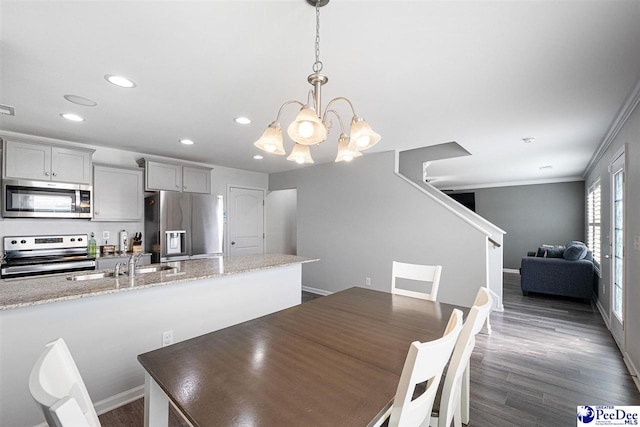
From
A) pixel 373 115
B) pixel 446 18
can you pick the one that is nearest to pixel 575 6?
pixel 446 18

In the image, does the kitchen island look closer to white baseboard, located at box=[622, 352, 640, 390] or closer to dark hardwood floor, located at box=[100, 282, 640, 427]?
dark hardwood floor, located at box=[100, 282, 640, 427]

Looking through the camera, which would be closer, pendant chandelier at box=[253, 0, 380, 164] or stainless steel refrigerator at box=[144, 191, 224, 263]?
pendant chandelier at box=[253, 0, 380, 164]

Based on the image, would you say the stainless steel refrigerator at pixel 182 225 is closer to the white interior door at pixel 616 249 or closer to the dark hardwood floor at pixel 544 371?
the dark hardwood floor at pixel 544 371

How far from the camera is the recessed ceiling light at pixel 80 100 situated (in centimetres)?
231

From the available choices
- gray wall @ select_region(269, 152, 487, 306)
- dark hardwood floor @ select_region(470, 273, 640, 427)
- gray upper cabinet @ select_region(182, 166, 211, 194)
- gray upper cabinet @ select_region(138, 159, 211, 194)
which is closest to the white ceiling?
gray upper cabinet @ select_region(138, 159, 211, 194)

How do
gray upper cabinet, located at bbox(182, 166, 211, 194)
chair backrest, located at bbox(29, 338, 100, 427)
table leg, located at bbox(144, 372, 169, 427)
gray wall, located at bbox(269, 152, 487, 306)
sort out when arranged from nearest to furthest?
1. chair backrest, located at bbox(29, 338, 100, 427)
2. table leg, located at bbox(144, 372, 169, 427)
3. gray wall, located at bbox(269, 152, 487, 306)
4. gray upper cabinet, located at bbox(182, 166, 211, 194)

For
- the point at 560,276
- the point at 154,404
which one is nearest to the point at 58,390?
the point at 154,404

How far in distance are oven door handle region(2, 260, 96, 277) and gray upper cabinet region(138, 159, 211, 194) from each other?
123 cm

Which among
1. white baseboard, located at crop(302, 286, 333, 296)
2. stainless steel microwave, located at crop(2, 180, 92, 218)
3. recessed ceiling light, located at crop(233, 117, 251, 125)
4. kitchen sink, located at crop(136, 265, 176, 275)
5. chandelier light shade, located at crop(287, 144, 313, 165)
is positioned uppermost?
recessed ceiling light, located at crop(233, 117, 251, 125)

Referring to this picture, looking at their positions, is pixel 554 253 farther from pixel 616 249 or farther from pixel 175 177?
pixel 175 177

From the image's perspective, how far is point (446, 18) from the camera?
143cm

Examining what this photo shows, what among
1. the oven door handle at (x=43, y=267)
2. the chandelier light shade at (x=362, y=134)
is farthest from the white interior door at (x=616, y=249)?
the oven door handle at (x=43, y=267)

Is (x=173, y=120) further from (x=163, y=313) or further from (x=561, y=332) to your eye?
(x=561, y=332)

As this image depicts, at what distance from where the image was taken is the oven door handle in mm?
2961
